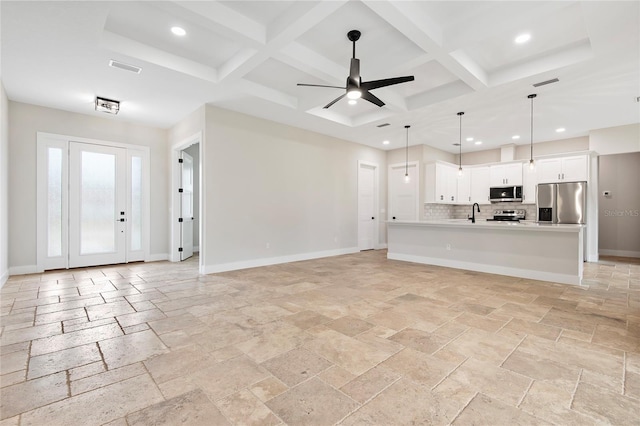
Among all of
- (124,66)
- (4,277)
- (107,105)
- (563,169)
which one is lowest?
(4,277)

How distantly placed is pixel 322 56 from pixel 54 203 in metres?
5.46

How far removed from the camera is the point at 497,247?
520 cm

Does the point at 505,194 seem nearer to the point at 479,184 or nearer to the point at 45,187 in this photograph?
the point at 479,184

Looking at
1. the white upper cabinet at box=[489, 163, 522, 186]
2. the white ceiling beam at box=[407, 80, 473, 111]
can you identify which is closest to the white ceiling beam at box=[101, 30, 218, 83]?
the white ceiling beam at box=[407, 80, 473, 111]

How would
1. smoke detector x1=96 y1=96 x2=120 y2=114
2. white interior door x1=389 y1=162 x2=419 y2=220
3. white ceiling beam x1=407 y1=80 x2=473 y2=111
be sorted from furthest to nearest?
1. white interior door x1=389 y1=162 x2=419 y2=220
2. smoke detector x1=96 y1=96 x2=120 y2=114
3. white ceiling beam x1=407 y1=80 x2=473 y2=111

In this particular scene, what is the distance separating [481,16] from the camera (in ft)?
9.80

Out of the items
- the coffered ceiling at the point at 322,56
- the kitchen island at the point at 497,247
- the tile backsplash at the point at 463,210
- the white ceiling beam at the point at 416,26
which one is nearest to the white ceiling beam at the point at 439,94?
the coffered ceiling at the point at 322,56

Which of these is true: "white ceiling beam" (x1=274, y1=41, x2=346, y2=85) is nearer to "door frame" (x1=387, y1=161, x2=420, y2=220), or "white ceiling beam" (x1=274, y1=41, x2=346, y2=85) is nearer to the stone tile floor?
the stone tile floor

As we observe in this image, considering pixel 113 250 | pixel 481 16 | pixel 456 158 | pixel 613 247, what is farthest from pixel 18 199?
pixel 613 247

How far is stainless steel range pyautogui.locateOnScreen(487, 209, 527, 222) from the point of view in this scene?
7.90 meters

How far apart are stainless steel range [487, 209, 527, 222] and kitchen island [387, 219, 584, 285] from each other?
2.54 meters

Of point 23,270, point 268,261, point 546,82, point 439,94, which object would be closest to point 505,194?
point 546,82

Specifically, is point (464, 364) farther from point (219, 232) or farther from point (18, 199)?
point (18, 199)

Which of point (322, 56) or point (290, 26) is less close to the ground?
point (322, 56)
